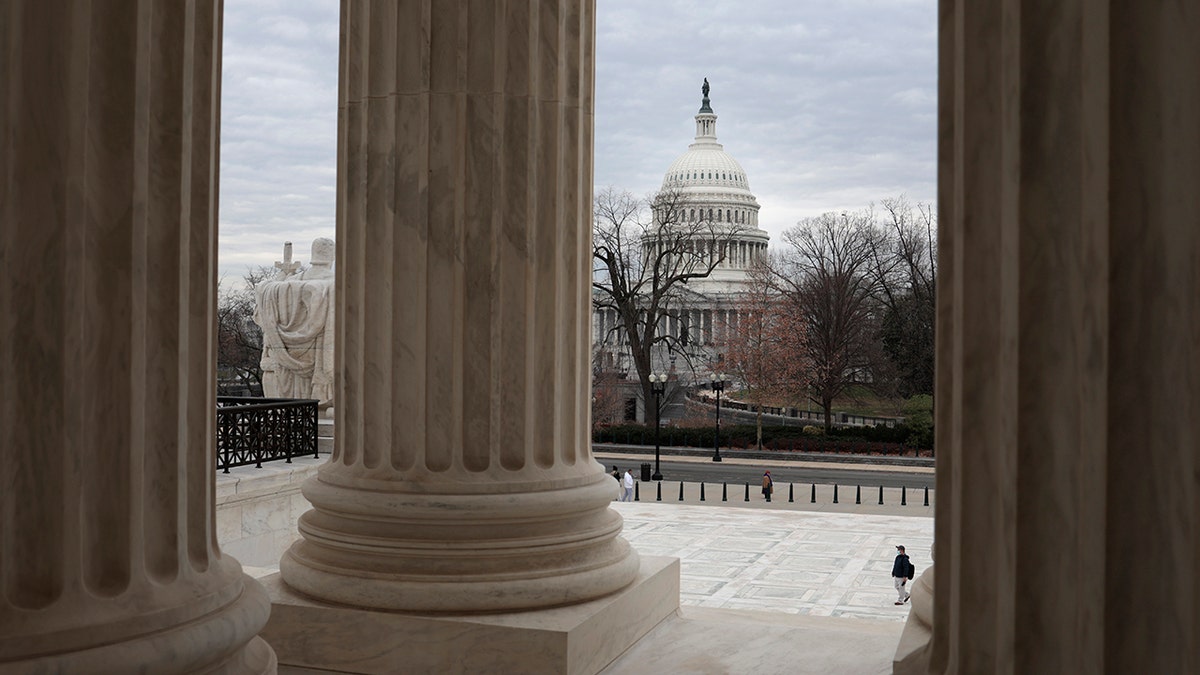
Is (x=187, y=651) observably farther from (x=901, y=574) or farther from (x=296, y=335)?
(x=296, y=335)

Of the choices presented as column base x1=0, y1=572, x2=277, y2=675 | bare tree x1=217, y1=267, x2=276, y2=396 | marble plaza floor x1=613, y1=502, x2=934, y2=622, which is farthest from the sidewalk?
bare tree x1=217, y1=267, x2=276, y2=396

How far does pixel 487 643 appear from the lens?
13078mm

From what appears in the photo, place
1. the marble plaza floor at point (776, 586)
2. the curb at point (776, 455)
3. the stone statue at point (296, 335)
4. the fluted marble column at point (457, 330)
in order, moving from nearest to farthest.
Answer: the fluted marble column at point (457, 330)
the marble plaza floor at point (776, 586)
the stone statue at point (296, 335)
the curb at point (776, 455)

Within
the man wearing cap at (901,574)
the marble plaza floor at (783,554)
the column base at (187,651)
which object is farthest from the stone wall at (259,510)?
the column base at (187,651)

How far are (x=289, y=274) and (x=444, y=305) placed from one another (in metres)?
61.9

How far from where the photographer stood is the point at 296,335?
64250 millimetres

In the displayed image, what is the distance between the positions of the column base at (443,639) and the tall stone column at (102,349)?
5526 mm

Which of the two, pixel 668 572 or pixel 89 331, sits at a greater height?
pixel 89 331

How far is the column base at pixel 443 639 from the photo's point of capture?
42.6ft

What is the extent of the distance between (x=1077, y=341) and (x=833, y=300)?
13536 centimetres

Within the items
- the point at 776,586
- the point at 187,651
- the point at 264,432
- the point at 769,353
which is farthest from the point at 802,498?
the point at 187,651

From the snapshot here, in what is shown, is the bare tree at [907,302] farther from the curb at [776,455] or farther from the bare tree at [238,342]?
the bare tree at [238,342]

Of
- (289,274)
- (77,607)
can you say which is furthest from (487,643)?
(289,274)

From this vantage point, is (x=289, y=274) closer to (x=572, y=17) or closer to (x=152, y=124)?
(x=572, y=17)
